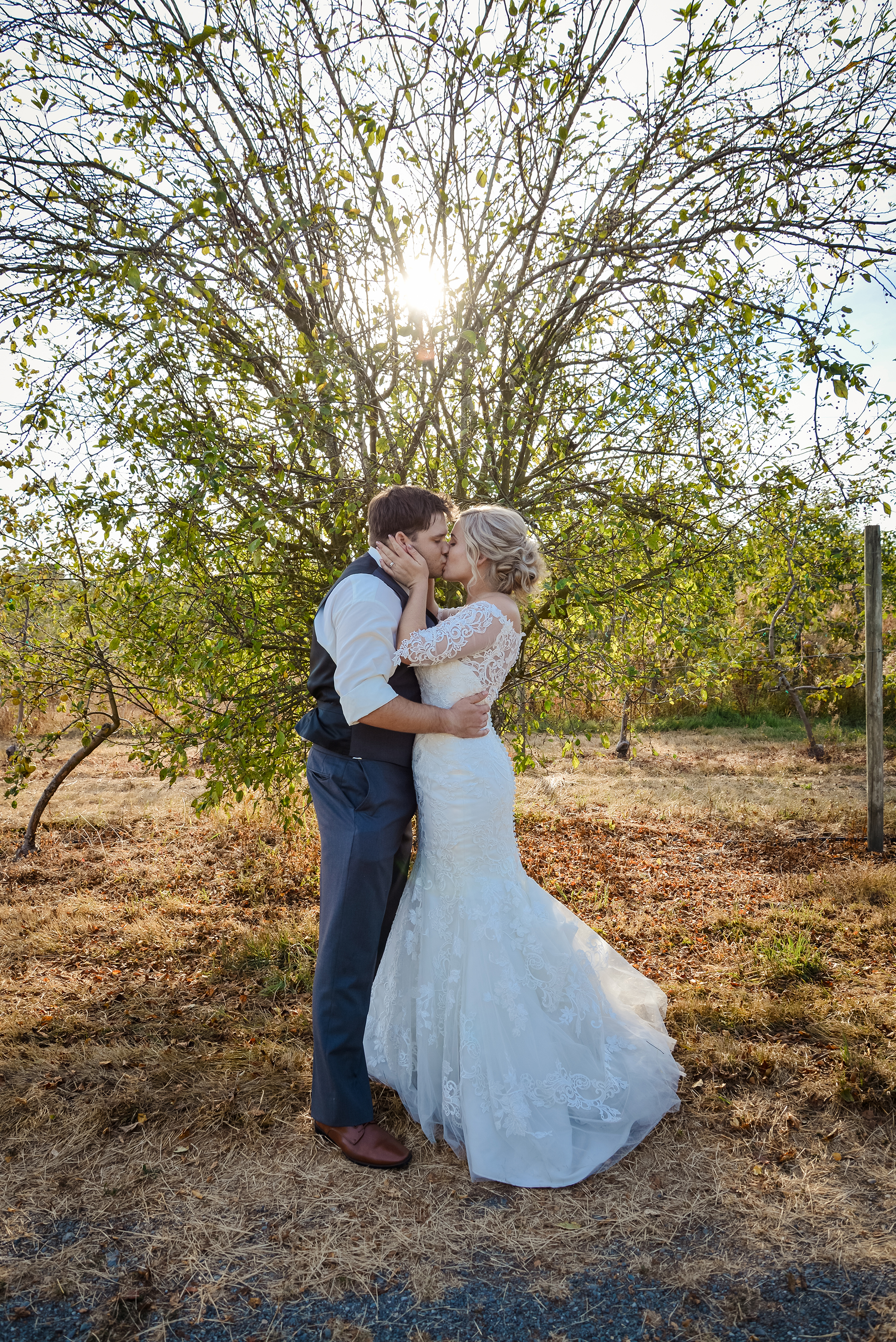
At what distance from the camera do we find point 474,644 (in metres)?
3.03

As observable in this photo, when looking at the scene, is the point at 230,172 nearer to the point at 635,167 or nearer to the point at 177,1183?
the point at 635,167

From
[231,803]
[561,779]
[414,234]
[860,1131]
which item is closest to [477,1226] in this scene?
[860,1131]

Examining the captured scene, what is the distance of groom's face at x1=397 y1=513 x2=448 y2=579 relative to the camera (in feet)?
10.1

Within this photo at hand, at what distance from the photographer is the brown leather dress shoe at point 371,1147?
293 cm

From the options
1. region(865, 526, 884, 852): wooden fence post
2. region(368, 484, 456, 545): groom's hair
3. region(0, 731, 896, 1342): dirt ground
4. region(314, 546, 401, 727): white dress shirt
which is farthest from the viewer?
region(865, 526, 884, 852): wooden fence post

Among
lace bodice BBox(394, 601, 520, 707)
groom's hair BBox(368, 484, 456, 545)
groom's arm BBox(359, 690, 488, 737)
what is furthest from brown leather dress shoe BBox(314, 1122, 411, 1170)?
groom's hair BBox(368, 484, 456, 545)

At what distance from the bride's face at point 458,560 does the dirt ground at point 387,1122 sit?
2.18 meters

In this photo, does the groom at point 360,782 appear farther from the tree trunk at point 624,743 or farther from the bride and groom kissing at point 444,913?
the tree trunk at point 624,743

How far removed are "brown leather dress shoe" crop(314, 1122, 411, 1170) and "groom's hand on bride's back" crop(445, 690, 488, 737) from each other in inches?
58.7

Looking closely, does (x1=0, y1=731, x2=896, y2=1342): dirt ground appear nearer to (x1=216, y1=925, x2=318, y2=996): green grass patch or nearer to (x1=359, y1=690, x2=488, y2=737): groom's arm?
(x1=216, y1=925, x2=318, y2=996): green grass patch

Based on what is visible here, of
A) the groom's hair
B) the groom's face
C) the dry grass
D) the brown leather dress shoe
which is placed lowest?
the brown leather dress shoe

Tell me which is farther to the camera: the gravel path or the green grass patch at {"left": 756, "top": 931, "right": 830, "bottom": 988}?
the green grass patch at {"left": 756, "top": 931, "right": 830, "bottom": 988}

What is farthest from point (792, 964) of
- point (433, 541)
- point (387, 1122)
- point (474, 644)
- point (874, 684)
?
point (433, 541)

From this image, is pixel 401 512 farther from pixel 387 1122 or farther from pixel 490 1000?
pixel 387 1122
